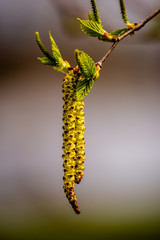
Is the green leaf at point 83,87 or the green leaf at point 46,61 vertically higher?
the green leaf at point 46,61

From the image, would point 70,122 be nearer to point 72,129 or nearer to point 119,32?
point 72,129

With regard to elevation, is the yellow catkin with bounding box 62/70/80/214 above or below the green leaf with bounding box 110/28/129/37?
below

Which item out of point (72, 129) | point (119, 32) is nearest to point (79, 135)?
point (72, 129)

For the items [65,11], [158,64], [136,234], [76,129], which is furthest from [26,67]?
[76,129]

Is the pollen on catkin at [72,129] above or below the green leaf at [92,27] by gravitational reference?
below

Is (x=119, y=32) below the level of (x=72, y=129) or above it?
above

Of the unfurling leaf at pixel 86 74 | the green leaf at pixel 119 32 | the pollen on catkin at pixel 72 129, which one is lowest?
the pollen on catkin at pixel 72 129

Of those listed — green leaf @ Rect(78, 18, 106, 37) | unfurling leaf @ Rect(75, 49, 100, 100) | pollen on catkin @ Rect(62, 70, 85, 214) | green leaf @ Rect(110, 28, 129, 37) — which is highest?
green leaf @ Rect(110, 28, 129, 37)

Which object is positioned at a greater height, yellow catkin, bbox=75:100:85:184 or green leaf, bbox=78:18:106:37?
green leaf, bbox=78:18:106:37

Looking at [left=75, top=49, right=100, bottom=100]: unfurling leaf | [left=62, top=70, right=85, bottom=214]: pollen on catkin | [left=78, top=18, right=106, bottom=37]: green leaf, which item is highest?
[left=78, top=18, right=106, bottom=37]: green leaf

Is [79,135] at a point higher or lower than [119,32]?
lower

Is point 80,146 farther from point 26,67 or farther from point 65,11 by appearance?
point 26,67

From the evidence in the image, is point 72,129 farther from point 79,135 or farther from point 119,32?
point 119,32
